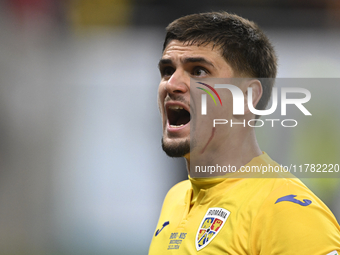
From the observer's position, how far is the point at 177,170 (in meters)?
4.10

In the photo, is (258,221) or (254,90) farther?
(254,90)

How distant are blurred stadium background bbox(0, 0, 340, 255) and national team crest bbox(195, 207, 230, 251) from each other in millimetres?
2578

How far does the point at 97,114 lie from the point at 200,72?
3.09 meters

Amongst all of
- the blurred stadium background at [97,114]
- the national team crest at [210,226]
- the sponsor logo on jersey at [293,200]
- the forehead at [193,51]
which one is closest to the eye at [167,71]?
the forehead at [193,51]

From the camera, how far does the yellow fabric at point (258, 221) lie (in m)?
0.96

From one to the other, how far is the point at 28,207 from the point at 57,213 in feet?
1.46

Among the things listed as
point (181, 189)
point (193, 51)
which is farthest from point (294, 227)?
point (181, 189)

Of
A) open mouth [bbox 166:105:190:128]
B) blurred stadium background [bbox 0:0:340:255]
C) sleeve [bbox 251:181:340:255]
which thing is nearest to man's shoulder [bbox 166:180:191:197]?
open mouth [bbox 166:105:190:128]

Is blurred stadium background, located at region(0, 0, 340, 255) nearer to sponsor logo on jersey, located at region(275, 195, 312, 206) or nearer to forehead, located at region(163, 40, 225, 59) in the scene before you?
forehead, located at region(163, 40, 225, 59)

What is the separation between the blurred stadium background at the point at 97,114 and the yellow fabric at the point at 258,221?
249 cm

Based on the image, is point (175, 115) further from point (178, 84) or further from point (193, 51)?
point (193, 51)

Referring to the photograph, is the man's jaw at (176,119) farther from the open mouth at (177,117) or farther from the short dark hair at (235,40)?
the short dark hair at (235,40)

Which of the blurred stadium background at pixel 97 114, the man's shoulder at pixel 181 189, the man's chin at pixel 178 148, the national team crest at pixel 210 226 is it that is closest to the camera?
the national team crest at pixel 210 226

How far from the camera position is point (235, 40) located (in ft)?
4.83
